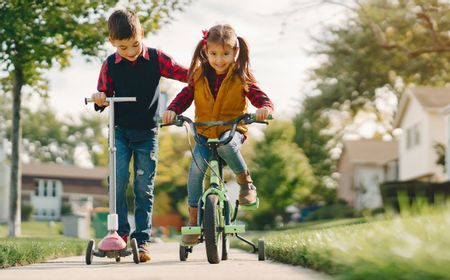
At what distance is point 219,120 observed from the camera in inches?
243

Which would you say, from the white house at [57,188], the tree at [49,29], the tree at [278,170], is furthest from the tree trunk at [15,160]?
the white house at [57,188]

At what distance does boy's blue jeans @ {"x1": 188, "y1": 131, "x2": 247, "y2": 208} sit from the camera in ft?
20.0

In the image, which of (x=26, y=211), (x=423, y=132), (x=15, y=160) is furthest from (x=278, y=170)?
(x=26, y=211)

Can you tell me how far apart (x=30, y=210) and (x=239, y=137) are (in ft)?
164

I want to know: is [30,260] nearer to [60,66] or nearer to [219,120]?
[219,120]

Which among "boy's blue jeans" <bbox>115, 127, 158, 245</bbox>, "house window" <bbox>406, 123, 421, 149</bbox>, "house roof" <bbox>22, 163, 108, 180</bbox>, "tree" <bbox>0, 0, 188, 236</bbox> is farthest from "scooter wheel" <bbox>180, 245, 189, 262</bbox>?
"house roof" <bbox>22, 163, 108, 180</bbox>

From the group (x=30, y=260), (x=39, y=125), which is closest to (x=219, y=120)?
(x=30, y=260)

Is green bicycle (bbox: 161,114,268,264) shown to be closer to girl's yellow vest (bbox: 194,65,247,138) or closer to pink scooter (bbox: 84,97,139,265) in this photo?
girl's yellow vest (bbox: 194,65,247,138)

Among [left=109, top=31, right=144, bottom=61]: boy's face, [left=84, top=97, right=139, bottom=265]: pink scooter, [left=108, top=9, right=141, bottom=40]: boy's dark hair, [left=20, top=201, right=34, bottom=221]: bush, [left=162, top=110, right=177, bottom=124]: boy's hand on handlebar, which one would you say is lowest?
[left=20, top=201, right=34, bottom=221]: bush

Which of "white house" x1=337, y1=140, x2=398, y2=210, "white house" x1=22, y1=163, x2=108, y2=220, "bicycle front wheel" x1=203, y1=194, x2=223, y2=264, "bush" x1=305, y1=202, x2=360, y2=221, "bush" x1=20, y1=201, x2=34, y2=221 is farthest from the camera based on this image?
"white house" x1=22, y1=163, x2=108, y2=220

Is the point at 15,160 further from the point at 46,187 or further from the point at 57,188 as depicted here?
the point at 57,188

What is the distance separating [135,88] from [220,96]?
2.99 ft

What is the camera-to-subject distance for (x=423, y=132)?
35000 millimetres

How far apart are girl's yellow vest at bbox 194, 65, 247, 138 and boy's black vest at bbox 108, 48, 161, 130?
0.59 meters
